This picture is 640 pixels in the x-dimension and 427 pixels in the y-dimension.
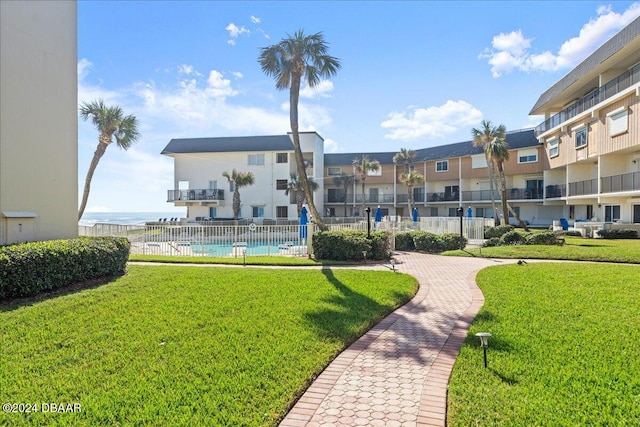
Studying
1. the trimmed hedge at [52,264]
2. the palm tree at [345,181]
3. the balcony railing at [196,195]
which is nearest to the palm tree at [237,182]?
the balcony railing at [196,195]

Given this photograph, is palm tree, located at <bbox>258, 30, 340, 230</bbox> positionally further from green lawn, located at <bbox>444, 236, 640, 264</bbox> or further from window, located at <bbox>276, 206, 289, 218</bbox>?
window, located at <bbox>276, 206, 289, 218</bbox>

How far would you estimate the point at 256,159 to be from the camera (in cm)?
4028

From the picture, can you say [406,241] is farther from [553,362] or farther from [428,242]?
[553,362]

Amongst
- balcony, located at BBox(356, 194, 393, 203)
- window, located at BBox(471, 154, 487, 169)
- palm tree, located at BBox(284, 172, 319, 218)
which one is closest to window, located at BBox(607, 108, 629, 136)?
window, located at BBox(471, 154, 487, 169)

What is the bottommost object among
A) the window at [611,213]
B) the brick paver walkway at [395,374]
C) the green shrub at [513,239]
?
the brick paver walkway at [395,374]

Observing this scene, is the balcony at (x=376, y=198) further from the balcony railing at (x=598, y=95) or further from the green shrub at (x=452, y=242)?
the green shrub at (x=452, y=242)

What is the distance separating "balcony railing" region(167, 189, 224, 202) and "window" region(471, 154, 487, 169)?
25266 mm

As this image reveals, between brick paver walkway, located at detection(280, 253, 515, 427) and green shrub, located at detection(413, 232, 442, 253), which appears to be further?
green shrub, located at detection(413, 232, 442, 253)

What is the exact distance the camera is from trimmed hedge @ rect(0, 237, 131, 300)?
735 centimetres

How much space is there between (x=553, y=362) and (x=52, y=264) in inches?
365

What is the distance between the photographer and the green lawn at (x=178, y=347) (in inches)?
149

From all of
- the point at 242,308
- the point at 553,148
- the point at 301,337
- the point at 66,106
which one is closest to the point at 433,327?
the point at 301,337

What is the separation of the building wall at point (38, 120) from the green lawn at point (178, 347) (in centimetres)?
319

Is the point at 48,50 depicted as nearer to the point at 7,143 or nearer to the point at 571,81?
the point at 7,143
